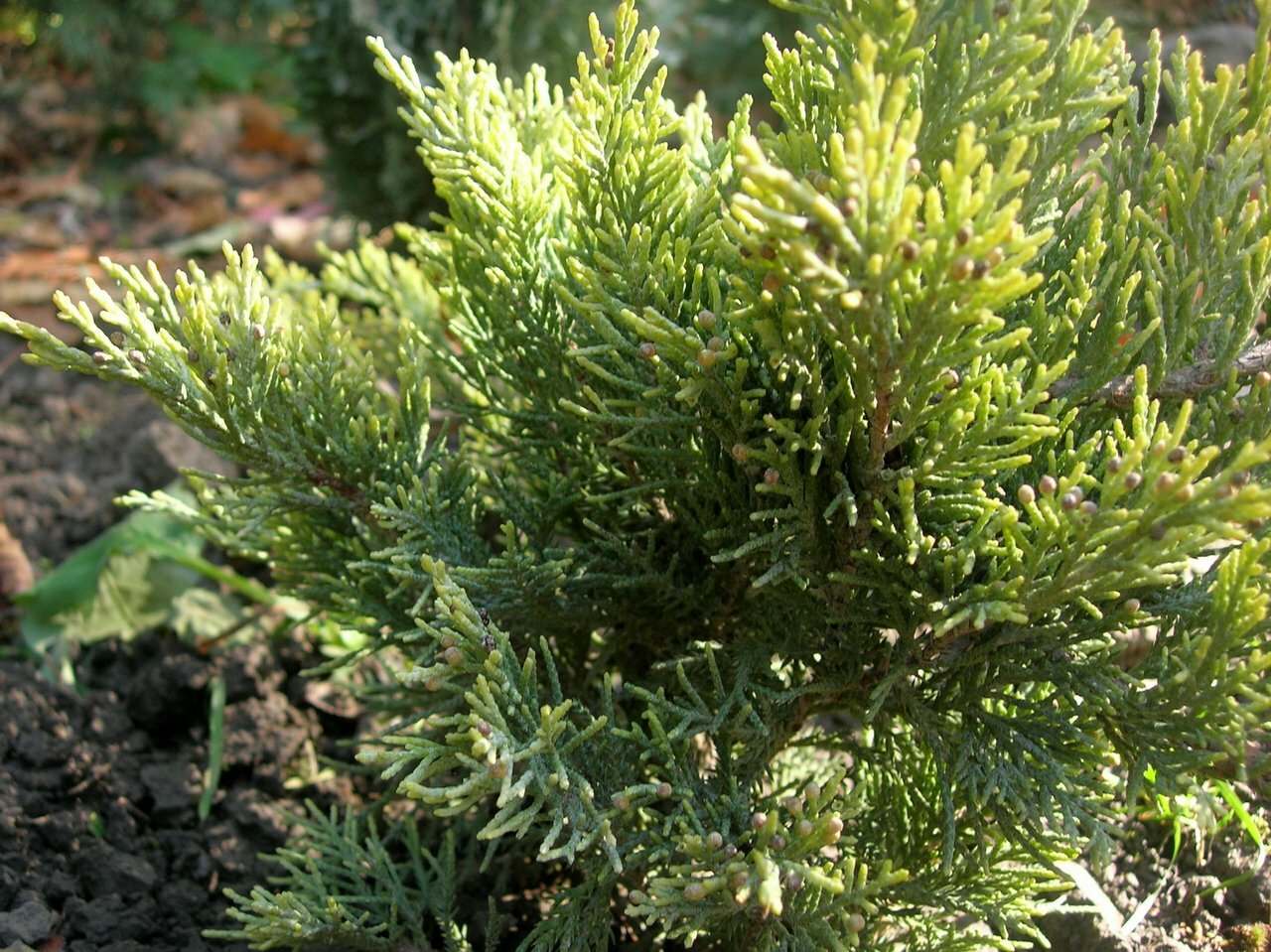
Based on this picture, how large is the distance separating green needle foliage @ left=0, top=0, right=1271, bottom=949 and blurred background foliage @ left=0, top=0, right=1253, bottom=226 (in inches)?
75.6

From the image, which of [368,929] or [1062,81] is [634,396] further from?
[368,929]

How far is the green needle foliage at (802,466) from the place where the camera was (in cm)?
147

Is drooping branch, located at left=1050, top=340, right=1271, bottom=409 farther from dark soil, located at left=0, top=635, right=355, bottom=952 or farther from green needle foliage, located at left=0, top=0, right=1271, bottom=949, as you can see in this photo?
dark soil, located at left=0, top=635, right=355, bottom=952

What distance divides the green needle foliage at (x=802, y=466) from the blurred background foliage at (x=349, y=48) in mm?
1920

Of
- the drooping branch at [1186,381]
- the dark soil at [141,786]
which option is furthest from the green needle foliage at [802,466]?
the dark soil at [141,786]

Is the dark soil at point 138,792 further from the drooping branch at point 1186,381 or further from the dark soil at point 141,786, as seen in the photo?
the drooping branch at point 1186,381

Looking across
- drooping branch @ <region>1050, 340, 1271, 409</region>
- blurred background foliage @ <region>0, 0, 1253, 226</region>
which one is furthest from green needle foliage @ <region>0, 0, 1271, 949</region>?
blurred background foliage @ <region>0, 0, 1253, 226</region>

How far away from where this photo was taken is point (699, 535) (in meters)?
1.97

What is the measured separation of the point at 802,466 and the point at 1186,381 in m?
0.63

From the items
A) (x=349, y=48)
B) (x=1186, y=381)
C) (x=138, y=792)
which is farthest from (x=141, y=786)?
(x=349, y=48)

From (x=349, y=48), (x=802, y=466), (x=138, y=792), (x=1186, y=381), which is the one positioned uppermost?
(x=349, y=48)

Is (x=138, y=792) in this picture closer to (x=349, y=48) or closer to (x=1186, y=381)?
(x=1186, y=381)

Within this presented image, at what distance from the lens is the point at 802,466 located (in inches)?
68.5

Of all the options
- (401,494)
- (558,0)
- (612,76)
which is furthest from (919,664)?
(558,0)
